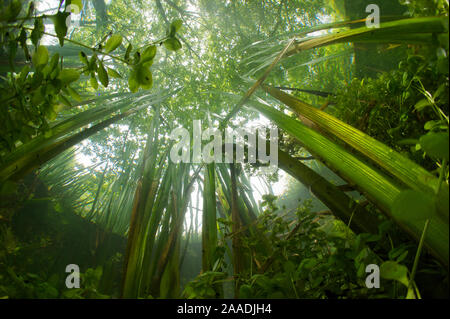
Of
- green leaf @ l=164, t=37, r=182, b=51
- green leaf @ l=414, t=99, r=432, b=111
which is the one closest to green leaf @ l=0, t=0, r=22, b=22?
green leaf @ l=164, t=37, r=182, b=51

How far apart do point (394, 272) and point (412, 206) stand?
0.33ft

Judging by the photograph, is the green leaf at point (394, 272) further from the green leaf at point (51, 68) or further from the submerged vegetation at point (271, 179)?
the green leaf at point (51, 68)

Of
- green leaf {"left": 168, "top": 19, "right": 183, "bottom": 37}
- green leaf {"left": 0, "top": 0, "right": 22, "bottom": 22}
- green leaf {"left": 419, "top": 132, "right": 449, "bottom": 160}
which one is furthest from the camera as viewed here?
green leaf {"left": 168, "top": 19, "right": 183, "bottom": 37}

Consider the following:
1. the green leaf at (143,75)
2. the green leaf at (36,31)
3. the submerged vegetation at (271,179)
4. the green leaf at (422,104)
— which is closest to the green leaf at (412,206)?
the submerged vegetation at (271,179)

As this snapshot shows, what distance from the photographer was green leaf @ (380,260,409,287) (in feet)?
0.93

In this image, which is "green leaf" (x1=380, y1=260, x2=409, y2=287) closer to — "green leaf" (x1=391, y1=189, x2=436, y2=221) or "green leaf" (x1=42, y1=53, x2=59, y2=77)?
"green leaf" (x1=391, y1=189, x2=436, y2=221)

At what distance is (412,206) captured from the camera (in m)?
0.24

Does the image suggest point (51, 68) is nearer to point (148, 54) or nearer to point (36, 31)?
point (36, 31)

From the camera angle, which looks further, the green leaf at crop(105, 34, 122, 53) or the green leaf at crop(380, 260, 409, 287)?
the green leaf at crop(105, 34, 122, 53)

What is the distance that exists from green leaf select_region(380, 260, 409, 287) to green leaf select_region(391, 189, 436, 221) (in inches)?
3.3

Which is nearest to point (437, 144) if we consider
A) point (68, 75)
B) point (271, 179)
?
point (68, 75)

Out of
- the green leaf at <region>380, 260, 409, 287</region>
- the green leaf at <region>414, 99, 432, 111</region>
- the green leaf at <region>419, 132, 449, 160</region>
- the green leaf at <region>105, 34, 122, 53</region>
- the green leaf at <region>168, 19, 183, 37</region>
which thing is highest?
the green leaf at <region>168, 19, 183, 37</region>
